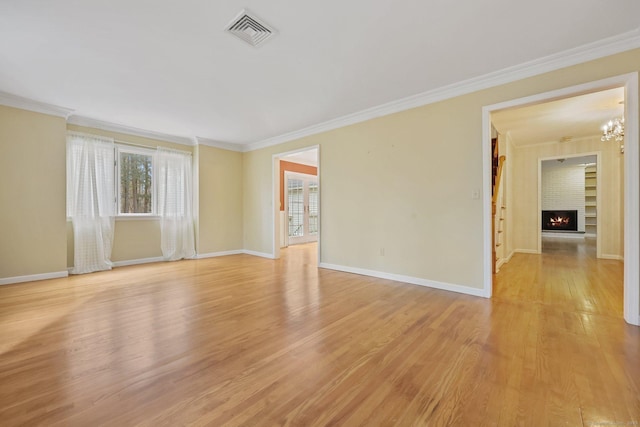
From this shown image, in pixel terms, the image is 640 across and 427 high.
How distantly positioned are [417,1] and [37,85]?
15.0 feet

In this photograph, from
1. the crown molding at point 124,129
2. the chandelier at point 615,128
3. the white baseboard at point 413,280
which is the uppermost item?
the crown molding at point 124,129

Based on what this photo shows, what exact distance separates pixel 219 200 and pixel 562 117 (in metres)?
7.07

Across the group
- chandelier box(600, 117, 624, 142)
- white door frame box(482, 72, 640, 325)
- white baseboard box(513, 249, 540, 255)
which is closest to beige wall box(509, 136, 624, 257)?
white baseboard box(513, 249, 540, 255)

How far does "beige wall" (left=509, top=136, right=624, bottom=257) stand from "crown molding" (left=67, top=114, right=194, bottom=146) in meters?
7.89

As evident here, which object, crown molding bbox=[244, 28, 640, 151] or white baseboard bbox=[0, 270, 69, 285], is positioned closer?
crown molding bbox=[244, 28, 640, 151]

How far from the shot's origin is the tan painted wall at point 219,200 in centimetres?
600

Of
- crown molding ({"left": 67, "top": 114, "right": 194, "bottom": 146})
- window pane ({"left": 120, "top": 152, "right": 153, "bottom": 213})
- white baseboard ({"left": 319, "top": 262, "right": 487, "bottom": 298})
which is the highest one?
crown molding ({"left": 67, "top": 114, "right": 194, "bottom": 146})

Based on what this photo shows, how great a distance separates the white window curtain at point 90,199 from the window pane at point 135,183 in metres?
0.23

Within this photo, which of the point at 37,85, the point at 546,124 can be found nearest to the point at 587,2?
the point at 546,124

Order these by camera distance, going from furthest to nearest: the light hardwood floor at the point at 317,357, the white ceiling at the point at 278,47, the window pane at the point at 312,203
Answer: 1. the window pane at the point at 312,203
2. the white ceiling at the point at 278,47
3. the light hardwood floor at the point at 317,357

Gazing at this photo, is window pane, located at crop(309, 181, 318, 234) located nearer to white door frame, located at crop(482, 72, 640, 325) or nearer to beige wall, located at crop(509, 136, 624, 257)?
beige wall, located at crop(509, 136, 624, 257)

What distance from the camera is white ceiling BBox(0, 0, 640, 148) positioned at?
6.82 feet

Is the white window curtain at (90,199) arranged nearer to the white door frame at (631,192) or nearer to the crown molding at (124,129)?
the crown molding at (124,129)

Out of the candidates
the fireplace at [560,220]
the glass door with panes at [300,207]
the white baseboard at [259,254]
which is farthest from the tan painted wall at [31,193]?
the fireplace at [560,220]
